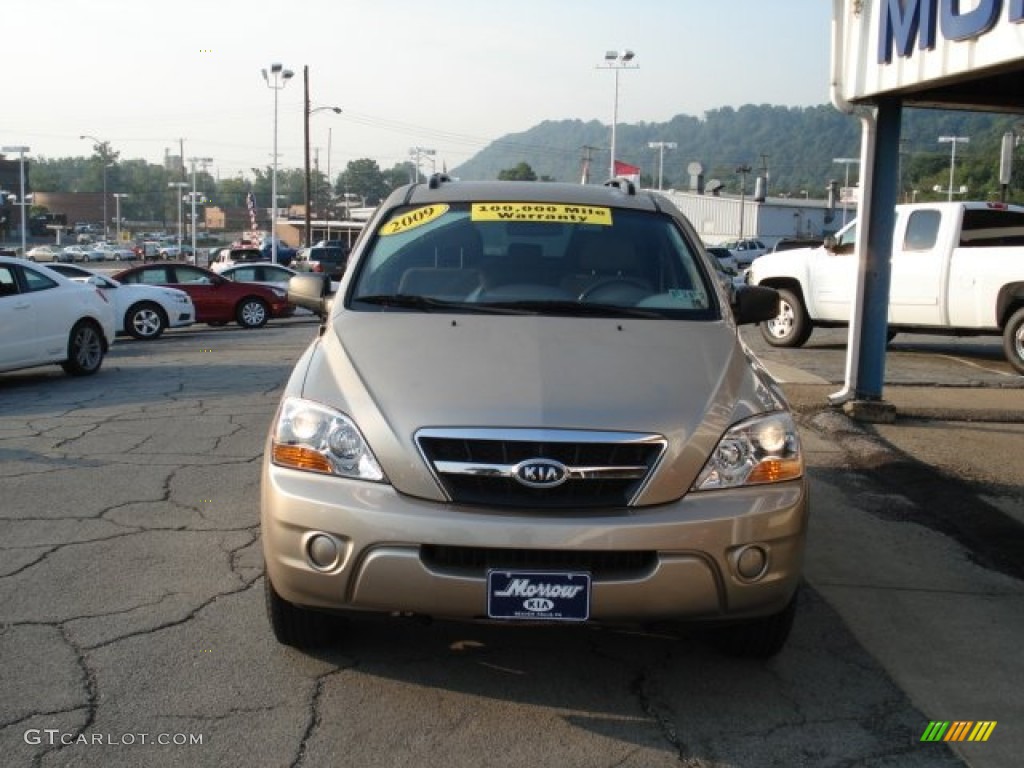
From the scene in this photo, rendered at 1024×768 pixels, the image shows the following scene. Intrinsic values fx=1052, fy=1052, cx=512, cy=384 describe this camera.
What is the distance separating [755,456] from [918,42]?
5381mm

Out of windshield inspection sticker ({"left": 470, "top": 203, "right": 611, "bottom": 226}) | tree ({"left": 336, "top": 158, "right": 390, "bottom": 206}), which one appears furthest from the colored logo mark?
tree ({"left": 336, "top": 158, "right": 390, "bottom": 206})

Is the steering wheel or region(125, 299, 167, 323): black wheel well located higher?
the steering wheel

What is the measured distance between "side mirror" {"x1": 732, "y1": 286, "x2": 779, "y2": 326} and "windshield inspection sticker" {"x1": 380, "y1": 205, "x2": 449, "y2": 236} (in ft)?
4.98

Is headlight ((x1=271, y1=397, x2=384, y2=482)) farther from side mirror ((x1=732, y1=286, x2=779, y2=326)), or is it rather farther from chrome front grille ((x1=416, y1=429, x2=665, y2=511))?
side mirror ((x1=732, y1=286, x2=779, y2=326))

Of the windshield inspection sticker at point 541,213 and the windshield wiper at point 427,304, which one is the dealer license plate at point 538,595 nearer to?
the windshield wiper at point 427,304

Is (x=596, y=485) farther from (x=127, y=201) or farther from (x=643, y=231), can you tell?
(x=127, y=201)

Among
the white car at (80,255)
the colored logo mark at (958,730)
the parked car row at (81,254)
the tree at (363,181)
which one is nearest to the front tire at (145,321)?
the colored logo mark at (958,730)

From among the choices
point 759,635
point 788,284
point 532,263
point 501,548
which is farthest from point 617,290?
point 788,284

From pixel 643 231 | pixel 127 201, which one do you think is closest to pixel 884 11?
pixel 643 231

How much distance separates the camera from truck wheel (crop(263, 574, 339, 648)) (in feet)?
12.9

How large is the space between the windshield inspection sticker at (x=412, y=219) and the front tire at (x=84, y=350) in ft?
28.1

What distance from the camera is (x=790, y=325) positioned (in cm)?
1471

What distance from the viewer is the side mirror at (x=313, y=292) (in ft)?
17.1

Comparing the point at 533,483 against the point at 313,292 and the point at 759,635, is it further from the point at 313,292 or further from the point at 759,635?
the point at 313,292
